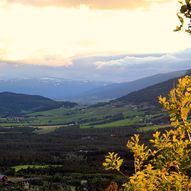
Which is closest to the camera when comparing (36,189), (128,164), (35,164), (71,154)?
(36,189)

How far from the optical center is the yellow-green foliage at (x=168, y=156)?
15.4m

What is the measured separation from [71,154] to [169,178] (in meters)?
180

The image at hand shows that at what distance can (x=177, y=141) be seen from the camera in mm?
16219

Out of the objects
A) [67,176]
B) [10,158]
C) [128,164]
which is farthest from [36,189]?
[10,158]

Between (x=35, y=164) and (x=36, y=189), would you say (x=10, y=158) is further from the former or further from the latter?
(x=36, y=189)

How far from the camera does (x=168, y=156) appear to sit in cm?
1612

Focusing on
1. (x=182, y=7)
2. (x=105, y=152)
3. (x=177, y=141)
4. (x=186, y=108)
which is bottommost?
(x=105, y=152)

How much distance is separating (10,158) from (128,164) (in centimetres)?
5283

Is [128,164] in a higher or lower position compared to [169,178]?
lower

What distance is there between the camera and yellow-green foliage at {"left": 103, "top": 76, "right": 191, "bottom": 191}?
15.4 m

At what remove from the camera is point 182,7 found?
14562 mm

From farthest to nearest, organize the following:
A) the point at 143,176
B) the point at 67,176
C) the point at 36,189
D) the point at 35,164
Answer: the point at 35,164, the point at 67,176, the point at 36,189, the point at 143,176

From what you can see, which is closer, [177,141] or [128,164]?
[177,141]

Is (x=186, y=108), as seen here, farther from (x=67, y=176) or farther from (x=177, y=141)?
(x=67, y=176)
